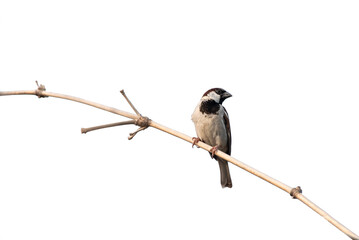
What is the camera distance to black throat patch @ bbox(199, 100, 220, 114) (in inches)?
221

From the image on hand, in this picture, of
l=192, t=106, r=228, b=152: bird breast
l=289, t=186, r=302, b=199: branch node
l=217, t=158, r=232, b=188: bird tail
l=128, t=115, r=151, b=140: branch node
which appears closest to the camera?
l=289, t=186, r=302, b=199: branch node

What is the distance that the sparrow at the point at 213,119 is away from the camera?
5598mm

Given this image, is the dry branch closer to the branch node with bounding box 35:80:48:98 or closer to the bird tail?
the branch node with bounding box 35:80:48:98

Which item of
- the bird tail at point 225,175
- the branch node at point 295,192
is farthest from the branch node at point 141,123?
the bird tail at point 225,175

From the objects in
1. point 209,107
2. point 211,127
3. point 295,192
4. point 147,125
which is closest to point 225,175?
point 211,127

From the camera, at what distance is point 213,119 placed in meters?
5.58

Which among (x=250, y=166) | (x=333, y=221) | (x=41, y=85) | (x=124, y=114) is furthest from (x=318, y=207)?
(x=41, y=85)

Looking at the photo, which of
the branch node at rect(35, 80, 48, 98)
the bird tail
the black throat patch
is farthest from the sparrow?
the branch node at rect(35, 80, 48, 98)

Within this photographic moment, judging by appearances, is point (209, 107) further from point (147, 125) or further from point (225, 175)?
point (147, 125)

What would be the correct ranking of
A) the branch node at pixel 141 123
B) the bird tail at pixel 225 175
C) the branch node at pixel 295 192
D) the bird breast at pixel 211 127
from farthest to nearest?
the bird tail at pixel 225 175
the bird breast at pixel 211 127
the branch node at pixel 141 123
the branch node at pixel 295 192

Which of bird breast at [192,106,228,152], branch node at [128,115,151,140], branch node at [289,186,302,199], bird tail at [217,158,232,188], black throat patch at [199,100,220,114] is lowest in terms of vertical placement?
branch node at [289,186,302,199]

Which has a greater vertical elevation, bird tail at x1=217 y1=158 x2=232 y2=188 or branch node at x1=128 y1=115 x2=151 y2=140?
branch node at x1=128 y1=115 x2=151 y2=140

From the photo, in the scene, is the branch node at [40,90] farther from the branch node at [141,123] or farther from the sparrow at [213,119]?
the sparrow at [213,119]

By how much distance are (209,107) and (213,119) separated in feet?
0.57
